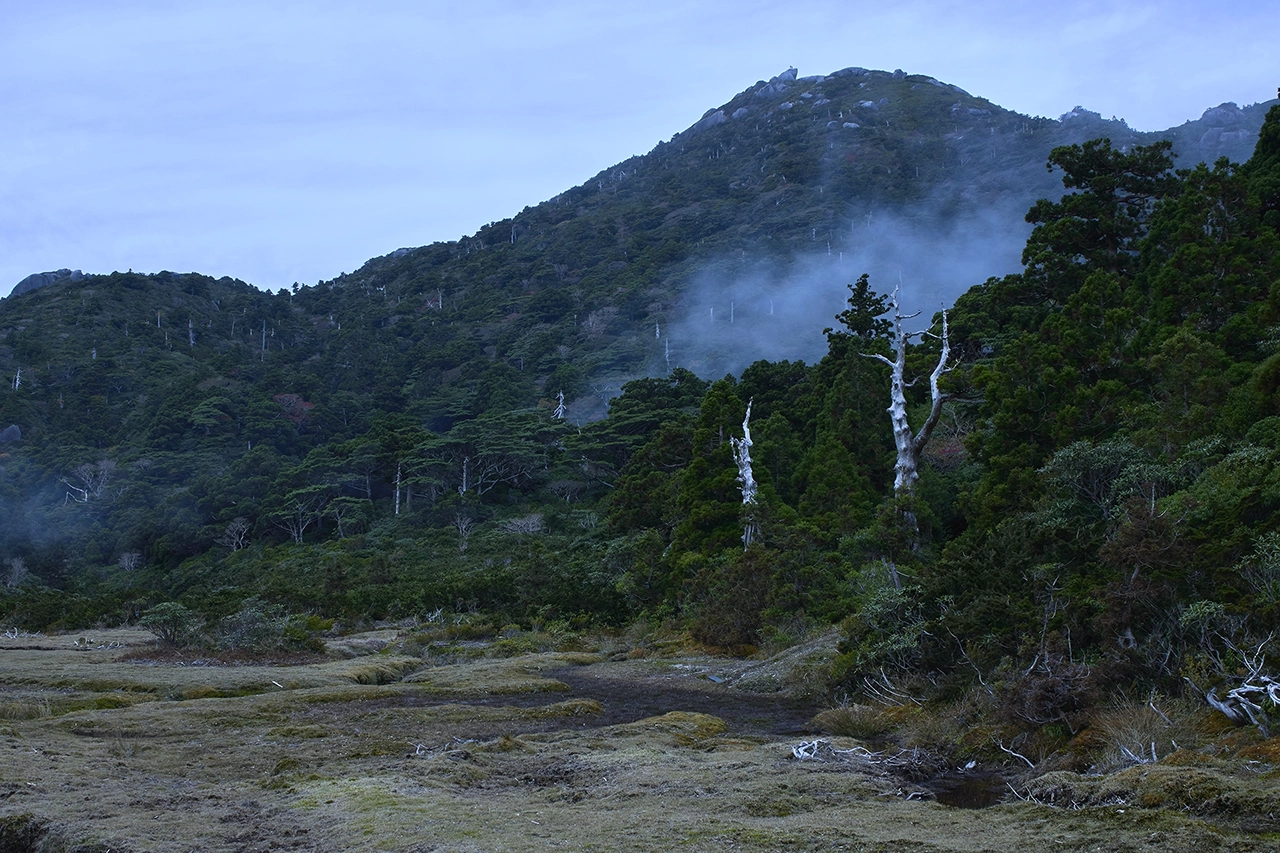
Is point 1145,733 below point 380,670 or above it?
above

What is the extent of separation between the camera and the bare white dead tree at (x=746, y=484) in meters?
33.4

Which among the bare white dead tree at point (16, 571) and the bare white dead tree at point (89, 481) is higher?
the bare white dead tree at point (89, 481)

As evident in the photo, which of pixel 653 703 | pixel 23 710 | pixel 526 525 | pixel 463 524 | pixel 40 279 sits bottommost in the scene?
pixel 526 525

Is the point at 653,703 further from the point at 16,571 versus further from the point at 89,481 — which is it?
the point at 89,481

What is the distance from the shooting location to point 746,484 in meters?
36.7

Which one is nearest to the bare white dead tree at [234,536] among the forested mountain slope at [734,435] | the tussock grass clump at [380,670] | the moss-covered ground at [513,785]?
the forested mountain slope at [734,435]

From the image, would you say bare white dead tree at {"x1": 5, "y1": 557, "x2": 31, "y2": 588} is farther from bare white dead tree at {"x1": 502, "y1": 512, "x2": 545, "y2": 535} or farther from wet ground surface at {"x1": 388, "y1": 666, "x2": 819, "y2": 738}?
wet ground surface at {"x1": 388, "y1": 666, "x2": 819, "y2": 738}

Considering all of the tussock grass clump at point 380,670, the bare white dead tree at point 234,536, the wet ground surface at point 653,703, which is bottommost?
the bare white dead tree at point 234,536

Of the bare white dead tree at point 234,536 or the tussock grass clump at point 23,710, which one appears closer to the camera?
the tussock grass clump at point 23,710

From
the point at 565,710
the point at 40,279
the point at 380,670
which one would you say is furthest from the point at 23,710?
the point at 40,279

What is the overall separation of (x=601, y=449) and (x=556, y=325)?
6109 cm

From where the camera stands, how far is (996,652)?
1513 centimetres

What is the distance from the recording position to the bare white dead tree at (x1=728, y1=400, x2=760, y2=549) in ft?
110

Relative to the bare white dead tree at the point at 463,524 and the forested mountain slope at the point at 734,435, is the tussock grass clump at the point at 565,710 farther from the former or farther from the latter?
the bare white dead tree at the point at 463,524
